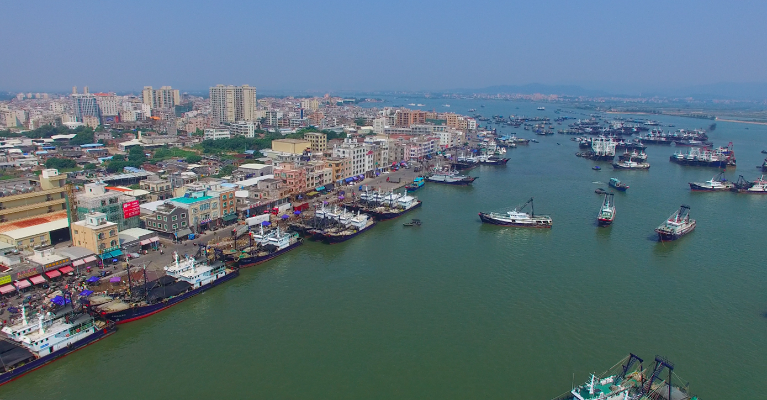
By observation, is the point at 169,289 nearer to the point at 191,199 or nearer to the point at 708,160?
the point at 191,199

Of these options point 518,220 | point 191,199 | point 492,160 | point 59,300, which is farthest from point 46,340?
point 492,160

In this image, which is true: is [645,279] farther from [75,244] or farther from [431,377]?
[75,244]

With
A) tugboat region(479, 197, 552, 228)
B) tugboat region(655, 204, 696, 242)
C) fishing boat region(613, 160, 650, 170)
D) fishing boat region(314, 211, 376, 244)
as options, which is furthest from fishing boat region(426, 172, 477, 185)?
fishing boat region(613, 160, 650, 170)

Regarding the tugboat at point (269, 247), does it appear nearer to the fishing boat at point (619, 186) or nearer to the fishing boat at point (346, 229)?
the fishing boat at point (346, 229)

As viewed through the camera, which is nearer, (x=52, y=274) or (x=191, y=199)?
(x=52, y=274)

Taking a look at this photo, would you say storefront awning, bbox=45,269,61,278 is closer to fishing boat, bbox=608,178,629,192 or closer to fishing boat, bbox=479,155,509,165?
fishing boat, bbox=608,178,629,192

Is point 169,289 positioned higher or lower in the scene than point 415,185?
lower

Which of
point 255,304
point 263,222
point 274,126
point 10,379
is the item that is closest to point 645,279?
point 255,304
